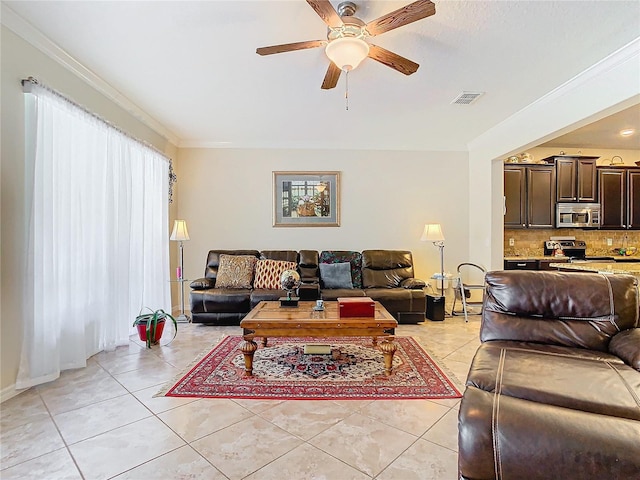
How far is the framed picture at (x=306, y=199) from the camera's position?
17.5 ft

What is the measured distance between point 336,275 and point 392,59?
3016 mm

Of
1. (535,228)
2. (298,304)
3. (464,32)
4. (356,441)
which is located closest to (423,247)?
(535,228)

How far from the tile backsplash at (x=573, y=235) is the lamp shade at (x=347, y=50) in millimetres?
4434

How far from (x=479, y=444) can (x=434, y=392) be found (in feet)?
4.34

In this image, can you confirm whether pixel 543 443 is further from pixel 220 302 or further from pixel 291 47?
pixel 220 302

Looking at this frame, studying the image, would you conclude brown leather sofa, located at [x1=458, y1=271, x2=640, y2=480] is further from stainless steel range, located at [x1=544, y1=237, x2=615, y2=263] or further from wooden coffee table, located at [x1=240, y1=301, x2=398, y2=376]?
stainless steel range, located at [x1=544, y1=237, x2=615, y2=263]

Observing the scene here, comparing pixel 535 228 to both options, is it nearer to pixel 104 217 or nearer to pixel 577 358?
pixel 577 358

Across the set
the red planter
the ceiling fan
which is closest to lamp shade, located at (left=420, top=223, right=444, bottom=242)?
the ceiling fan

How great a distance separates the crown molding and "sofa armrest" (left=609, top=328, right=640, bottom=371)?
4.24 metres

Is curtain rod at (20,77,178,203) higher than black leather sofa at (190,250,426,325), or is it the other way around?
curtain rod at (20,77,178,203)

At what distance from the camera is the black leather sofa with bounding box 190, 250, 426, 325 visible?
4211mm

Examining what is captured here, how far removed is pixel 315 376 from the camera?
273cm

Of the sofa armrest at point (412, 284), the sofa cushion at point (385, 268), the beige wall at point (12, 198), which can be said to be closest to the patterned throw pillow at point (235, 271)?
the sofa cushion at point (385, 268)

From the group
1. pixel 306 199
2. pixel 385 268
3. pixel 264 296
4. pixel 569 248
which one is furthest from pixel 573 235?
pixel 264 296
